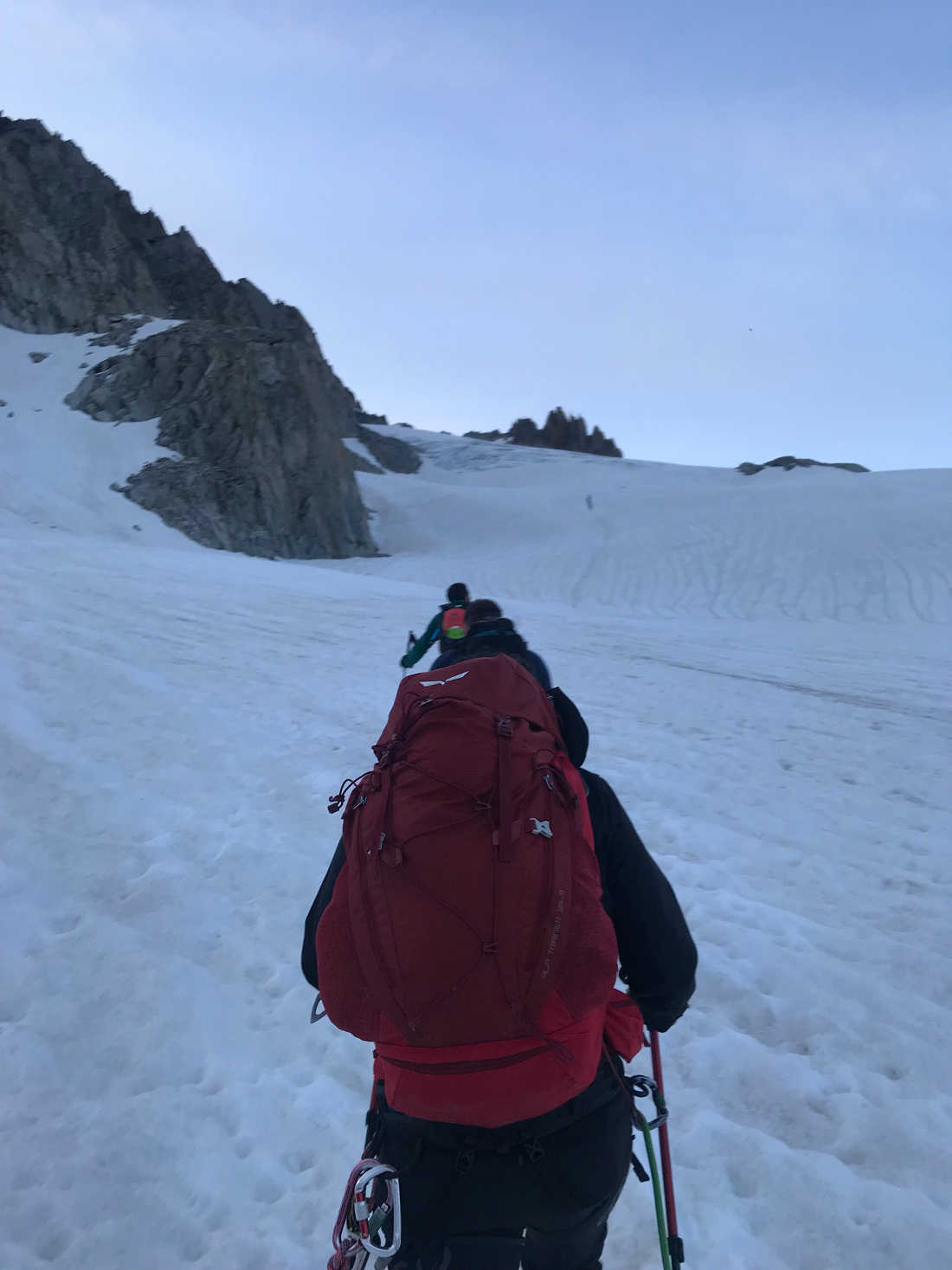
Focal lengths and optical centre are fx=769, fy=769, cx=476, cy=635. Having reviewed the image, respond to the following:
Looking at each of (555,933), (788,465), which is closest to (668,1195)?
(555,933)

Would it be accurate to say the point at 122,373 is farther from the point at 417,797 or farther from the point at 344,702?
the point at 417,797

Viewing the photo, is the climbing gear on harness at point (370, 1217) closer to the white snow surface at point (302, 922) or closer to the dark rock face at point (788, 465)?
the white snow surface at point (302, 922)

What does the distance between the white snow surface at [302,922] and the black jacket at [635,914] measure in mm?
1323

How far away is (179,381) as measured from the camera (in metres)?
29.8

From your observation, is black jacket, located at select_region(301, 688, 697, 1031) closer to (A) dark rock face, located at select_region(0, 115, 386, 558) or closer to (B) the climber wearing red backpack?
(B) the climber wearing red backpack

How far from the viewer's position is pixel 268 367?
108ft

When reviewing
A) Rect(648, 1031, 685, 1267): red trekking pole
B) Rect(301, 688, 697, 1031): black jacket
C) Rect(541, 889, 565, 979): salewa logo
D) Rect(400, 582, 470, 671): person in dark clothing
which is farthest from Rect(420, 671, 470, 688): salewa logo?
Rect(400, 582, 470, 671): person in dark clothing

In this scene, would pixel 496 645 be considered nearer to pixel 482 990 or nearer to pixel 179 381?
pixel 482 990

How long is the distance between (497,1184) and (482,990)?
0.43m

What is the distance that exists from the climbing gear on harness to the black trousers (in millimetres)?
29

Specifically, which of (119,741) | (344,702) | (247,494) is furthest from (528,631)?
(247,494)

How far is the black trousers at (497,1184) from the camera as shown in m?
1.54

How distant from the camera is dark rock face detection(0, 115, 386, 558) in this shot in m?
28.5

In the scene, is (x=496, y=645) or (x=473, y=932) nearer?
(x=473, y=932)
